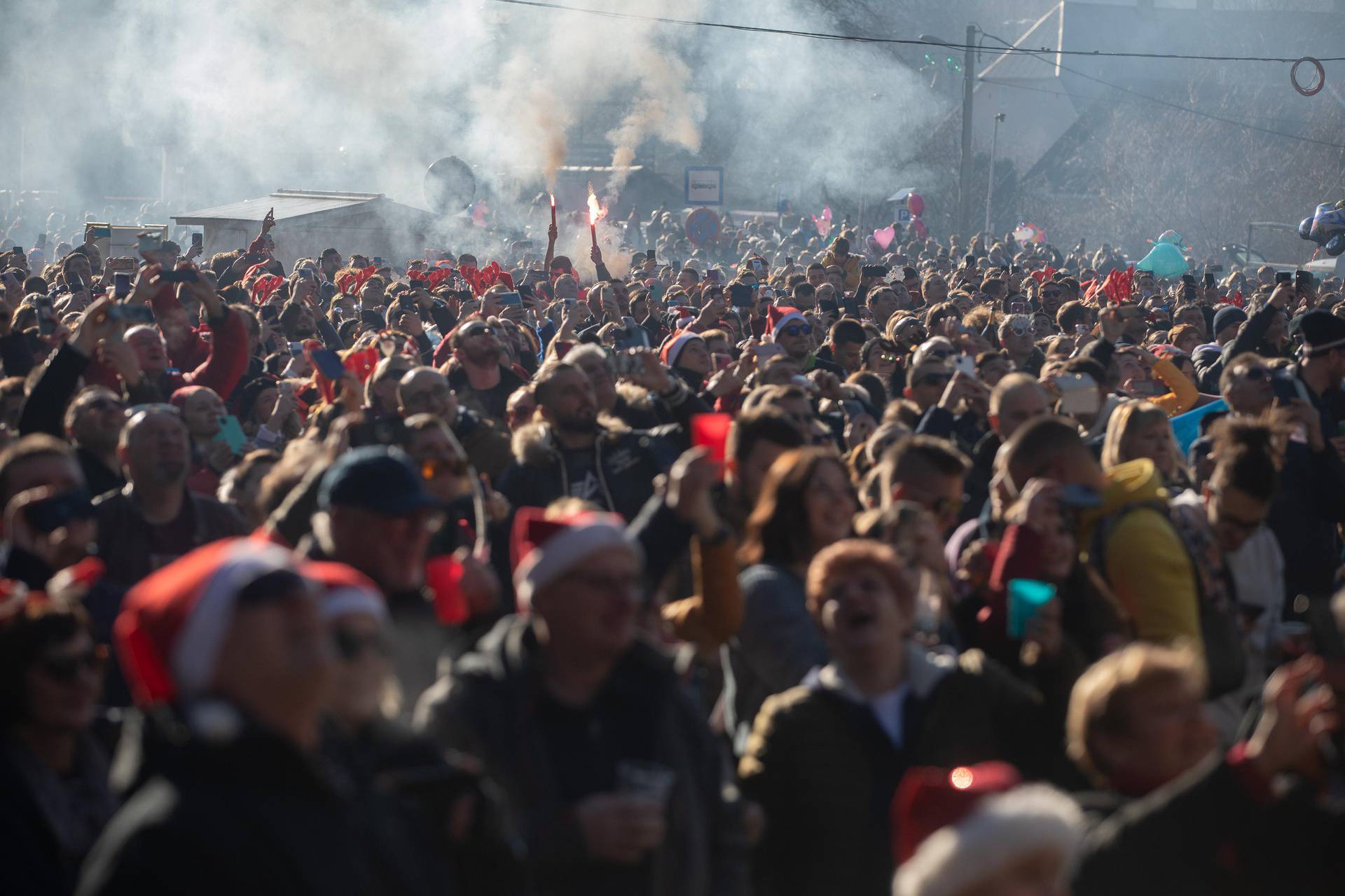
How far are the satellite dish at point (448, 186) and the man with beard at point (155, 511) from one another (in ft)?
118

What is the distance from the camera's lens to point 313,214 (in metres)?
29.0

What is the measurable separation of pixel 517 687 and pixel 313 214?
1056 inches

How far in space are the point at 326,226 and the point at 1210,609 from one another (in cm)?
2619

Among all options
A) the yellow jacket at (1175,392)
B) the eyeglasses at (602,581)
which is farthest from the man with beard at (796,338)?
the eyeglasses at (602,581)

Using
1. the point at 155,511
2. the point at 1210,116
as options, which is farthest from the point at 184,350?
the point at 1210,116

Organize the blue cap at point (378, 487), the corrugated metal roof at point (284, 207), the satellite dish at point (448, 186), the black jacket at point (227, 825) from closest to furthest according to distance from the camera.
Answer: the black jacket at point (227, 825), the blue cap at point (378, 487), the corrugated metal roof at point (284, 207), the satellite dish at point (448, 186)

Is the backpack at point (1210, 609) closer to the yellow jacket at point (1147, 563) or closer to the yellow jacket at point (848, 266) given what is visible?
the yellow jacket at point (1147, 563)

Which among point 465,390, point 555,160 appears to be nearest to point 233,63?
point 555,160

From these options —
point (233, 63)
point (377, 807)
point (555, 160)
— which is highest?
point (233, 63)

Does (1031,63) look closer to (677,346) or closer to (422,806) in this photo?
(677,346)

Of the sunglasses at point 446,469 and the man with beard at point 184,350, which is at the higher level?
→ the man with beard at point 184,350

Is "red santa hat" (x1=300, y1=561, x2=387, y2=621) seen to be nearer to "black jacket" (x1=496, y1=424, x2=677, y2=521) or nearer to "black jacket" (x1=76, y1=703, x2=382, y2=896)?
"black jacket" (x1=76, y1=703, x2=382, y2=896)

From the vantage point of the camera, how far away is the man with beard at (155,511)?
5.54 m

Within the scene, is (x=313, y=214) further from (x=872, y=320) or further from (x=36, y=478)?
(x=36, y=478)
